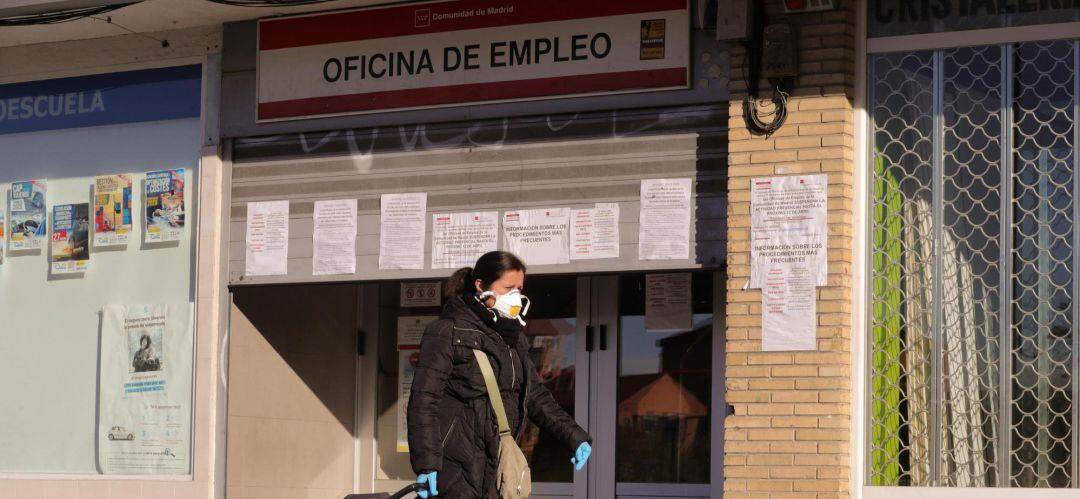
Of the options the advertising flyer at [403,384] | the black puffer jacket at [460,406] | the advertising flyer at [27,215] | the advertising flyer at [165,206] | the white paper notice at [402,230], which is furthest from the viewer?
the advertising flyer at [403,384]

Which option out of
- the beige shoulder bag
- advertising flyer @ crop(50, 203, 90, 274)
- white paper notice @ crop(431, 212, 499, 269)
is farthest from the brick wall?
advertising flyer @ crop(50, 203, 90, 274)

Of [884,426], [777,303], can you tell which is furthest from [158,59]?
[884,426]

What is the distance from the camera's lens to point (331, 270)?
9.33 m

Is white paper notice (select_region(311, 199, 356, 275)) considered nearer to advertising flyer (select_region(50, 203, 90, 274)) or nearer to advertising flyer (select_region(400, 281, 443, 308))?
advertising flyer (select_region(400, 281, 443, 308))

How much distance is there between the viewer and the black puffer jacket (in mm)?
6324

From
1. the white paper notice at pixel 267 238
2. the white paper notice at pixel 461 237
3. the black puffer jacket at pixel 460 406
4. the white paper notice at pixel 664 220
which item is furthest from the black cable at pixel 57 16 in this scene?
the black puffer jacket at pixel 460 406

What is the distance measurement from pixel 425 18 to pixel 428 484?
12.6ft

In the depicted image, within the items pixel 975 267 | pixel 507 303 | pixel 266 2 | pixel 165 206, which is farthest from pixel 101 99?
pixel 975 267

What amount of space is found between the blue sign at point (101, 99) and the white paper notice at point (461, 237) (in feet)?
6.72

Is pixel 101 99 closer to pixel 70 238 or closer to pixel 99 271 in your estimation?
pixel 70 238

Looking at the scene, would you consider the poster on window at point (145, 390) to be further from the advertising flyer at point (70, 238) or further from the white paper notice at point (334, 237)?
the white paper notice at point (334, 237)

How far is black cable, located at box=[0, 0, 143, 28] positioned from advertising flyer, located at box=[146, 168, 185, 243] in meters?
1.14

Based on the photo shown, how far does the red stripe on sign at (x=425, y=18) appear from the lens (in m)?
8.70

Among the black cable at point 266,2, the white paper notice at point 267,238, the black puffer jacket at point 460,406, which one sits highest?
the black cable at point 266,2
